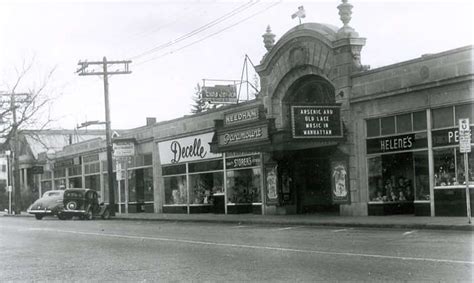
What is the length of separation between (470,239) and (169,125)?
25.5m

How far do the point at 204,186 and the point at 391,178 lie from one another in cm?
1325

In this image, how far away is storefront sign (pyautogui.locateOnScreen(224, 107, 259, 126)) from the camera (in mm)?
28858

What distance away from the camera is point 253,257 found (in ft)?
42.0

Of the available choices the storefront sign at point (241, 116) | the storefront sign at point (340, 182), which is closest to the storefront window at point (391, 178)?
the storefront sign at point (340, 182)

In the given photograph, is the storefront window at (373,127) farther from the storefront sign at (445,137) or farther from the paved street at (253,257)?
the paved street at (253,257)

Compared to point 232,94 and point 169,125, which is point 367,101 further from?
point 169,125

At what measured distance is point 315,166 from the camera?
2997 centimetres

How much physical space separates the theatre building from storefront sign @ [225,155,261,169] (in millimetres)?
61

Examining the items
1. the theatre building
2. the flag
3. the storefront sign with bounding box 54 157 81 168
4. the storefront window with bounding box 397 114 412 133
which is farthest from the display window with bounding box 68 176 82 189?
the storefront window with bounding box 397 114 412 133

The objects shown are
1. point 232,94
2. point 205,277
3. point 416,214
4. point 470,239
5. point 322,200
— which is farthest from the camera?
point 232,94

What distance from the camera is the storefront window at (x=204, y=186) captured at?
34688mm

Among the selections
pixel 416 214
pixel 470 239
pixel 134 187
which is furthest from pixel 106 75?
pixel 470 239

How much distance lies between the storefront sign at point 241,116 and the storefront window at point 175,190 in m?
8.23

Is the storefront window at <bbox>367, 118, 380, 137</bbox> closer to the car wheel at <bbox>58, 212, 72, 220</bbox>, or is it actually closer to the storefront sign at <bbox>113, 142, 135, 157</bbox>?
the storefront sign at <bbox>113, 142, 135, 157</bbox>
